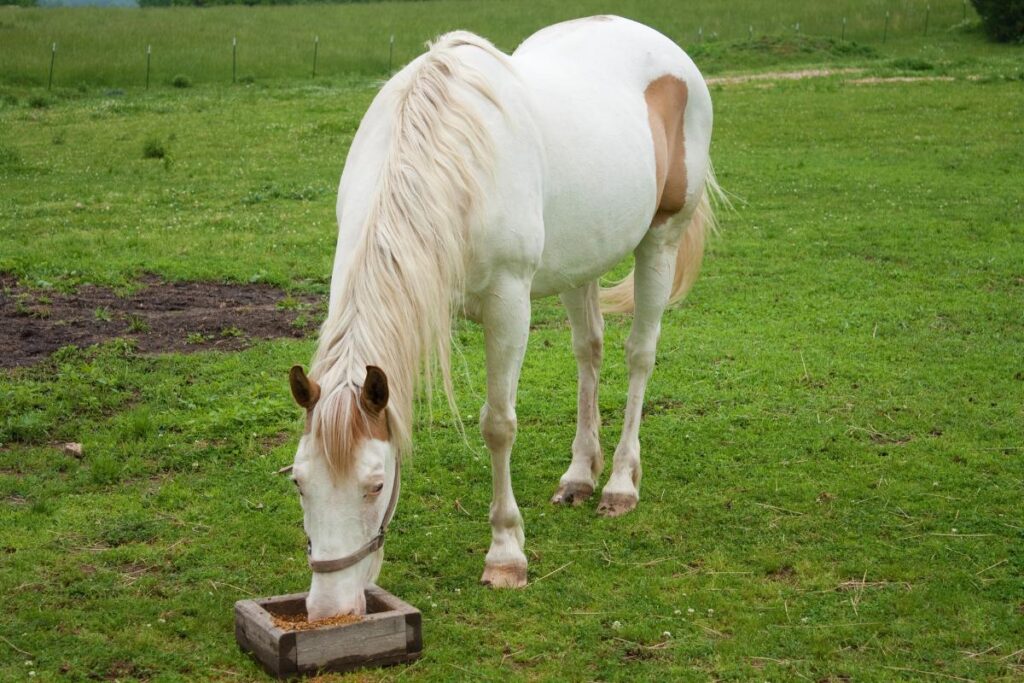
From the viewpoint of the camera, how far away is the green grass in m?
27.3

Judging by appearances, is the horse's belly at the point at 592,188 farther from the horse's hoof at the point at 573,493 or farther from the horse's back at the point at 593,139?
the horse's hoof at the point at 573,493

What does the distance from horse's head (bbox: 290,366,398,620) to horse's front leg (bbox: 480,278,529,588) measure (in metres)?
0.99

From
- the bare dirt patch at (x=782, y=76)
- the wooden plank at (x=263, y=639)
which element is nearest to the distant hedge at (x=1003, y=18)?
the bare dirt patch at (x=782, y=76)

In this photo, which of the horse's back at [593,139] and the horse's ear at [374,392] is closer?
the horse's ear at [374,392]

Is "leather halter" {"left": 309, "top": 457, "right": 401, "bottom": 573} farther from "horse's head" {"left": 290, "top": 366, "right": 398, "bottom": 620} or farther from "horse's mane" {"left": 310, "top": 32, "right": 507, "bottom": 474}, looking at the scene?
"horse's mane" {"left": 310, "top": 32, "right": 507, "bottom": 474}

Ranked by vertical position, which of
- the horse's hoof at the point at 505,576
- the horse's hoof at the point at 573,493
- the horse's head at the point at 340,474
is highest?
the horse's head at the point at 340,474

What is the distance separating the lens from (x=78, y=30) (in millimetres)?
34625

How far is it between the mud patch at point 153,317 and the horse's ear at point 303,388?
4600mm

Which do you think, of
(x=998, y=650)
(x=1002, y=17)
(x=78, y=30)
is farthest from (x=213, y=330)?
(x=78, y=30)

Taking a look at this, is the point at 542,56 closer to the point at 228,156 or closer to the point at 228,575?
the point at 228,575

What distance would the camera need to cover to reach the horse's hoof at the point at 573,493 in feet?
19.3

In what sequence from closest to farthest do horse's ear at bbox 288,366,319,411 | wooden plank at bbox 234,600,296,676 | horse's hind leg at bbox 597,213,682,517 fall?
horse's ear at bbox 288,366,319,411 < wooden plank at bbox 234,600,296,676 < horse's hind leg at bbox 597,213,682,517

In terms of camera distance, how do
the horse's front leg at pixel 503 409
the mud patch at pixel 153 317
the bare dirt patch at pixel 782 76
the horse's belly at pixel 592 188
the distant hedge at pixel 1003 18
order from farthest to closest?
the distant hedge at pixel 1003 18 → the bare dirt patch at pixel 782 76 → the mud patch at pixel 153 317 → the horse's belly at pixel 592 188 → the horse's front leg at pixel 503 409

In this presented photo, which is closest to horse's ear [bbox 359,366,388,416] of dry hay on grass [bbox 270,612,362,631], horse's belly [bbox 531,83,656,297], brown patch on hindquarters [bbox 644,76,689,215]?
dry hay on grass [bbox 270,612,362,631]
